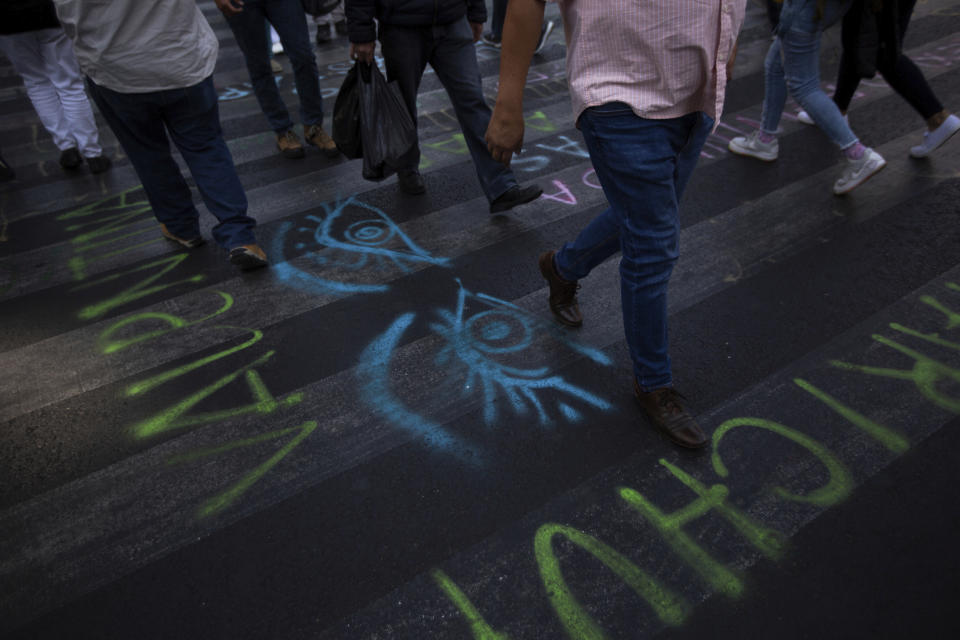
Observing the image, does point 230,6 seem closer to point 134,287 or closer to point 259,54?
point 259,54

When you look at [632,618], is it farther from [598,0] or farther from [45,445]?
[45,445]

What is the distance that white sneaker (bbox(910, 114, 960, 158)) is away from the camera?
3857mm

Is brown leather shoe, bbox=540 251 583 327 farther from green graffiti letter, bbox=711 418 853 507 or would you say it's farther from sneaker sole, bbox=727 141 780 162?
sneaker sole, bbox=727 141 780 162

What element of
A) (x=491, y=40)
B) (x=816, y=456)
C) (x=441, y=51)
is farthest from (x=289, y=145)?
(x=816, y=456)

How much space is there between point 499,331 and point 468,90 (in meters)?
1.54

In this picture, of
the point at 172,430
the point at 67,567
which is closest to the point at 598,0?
the point at 172,430

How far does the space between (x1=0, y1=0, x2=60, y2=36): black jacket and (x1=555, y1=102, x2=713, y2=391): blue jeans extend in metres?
4.34

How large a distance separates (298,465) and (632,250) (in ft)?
4.66

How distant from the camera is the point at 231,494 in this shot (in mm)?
2215

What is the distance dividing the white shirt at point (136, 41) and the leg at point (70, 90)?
6.64 ft

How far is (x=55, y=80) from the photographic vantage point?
15.5 ft

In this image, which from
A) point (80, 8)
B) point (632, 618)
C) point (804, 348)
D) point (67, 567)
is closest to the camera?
point (632, 618)

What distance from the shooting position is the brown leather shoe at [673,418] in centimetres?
225

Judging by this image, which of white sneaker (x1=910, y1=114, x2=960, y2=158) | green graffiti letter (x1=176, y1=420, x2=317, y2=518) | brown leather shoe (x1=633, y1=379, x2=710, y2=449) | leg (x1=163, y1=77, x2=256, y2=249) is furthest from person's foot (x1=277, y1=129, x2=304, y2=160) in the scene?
white sneaker (x1=910, y1=114, x2=960, y2=158)
